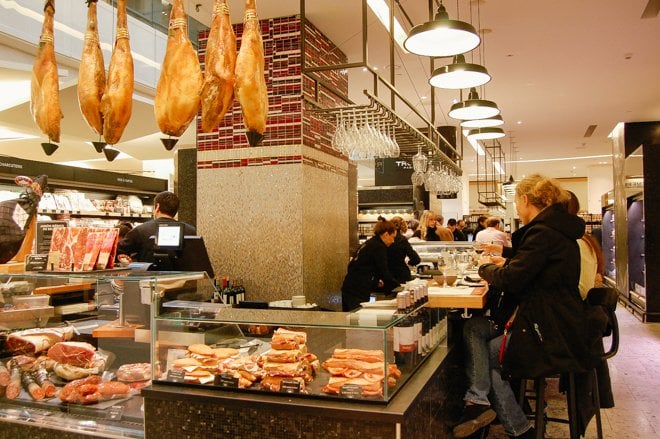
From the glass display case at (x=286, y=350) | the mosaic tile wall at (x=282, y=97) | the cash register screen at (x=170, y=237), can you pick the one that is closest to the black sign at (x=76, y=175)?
the mosaic tile wall at (x=282, y=97)

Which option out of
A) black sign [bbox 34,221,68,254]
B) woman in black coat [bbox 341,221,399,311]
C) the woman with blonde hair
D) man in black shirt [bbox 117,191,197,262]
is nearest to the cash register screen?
man in black shirt [bbox 117,191,197,262]

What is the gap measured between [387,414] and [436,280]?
231 centimetres

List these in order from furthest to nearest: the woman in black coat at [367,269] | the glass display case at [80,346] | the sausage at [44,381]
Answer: the woman in black coat at [367,269], the sausage at [44,381], the glass display case at [80,346]

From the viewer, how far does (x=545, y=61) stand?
7582 mm

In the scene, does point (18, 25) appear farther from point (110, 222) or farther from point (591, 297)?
point (591, 297)

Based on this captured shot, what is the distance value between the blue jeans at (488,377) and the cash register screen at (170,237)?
2282mm

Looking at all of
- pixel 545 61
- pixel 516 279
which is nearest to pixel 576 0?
pixel 545 61

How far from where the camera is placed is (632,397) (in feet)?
17.4

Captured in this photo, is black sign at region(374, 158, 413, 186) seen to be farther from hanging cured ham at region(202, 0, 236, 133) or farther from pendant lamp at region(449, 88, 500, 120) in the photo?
hanging cured ham at region(202, 0, 236, 133)

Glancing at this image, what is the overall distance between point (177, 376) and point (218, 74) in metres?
1.44

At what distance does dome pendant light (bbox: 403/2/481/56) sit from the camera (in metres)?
3.34

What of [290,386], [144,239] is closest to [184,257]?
[144,239]

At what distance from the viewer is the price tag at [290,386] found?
2.29 metres

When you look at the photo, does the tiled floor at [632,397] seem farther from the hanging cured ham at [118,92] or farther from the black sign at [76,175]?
the black sign at [76,175]
